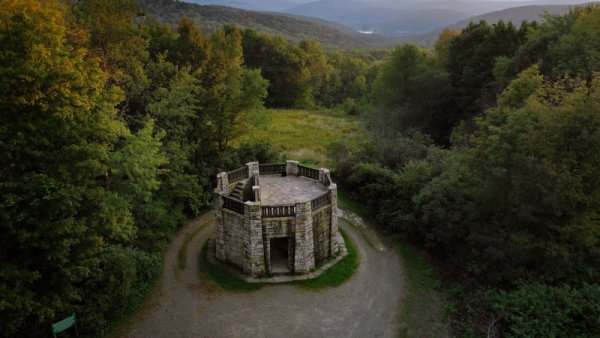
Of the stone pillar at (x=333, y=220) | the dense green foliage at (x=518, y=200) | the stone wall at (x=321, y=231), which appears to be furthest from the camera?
the stone pillar at (x=333, y=220)

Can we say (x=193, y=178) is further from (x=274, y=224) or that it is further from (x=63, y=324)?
(x=63, y=324)

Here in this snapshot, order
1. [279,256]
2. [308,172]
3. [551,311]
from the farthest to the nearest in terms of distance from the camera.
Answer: [308,172], [279,256], [551,311]

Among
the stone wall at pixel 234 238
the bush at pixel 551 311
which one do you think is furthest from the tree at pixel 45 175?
the bush at pixel 551 311

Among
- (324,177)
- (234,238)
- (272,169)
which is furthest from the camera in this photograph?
(272,169)

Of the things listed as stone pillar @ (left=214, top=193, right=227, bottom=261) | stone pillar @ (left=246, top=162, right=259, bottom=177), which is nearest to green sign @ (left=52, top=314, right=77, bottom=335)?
stone pillar @ (left=214, top=193, right=227, bottom=261)

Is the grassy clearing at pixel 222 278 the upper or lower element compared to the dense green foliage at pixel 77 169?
lower

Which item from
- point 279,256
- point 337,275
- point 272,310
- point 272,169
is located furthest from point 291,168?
point 272,310

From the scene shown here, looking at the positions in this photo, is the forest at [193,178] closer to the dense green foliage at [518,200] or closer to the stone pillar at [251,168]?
the dense green foliage at [518,200]
